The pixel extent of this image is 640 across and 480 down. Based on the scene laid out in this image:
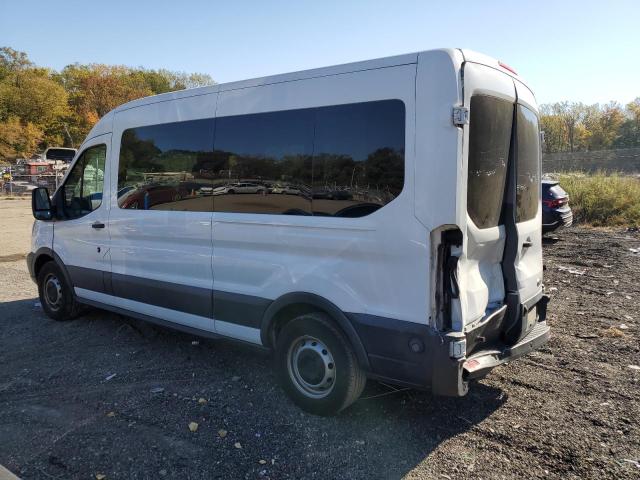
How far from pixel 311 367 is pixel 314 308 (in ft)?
1.49

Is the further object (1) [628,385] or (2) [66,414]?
(1) [628,385]

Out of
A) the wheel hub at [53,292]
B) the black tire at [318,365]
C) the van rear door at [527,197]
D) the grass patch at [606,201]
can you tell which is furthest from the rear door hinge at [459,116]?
the grass patch at [606,201]

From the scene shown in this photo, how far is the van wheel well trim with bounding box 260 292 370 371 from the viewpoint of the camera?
339cm

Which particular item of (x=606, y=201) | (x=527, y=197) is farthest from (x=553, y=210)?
(x=527, y=197)

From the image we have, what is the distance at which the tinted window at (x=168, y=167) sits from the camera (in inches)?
171

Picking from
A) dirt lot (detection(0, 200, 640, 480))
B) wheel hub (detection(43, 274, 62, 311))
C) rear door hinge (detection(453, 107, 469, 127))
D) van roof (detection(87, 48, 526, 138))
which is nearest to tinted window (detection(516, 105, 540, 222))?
van roof (detection(87, 48, 526, 138))

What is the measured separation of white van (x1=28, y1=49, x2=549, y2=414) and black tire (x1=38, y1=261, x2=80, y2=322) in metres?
1.53

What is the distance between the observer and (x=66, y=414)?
3812 mm

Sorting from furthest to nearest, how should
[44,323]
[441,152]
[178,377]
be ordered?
[44,323] < [178,377] < [441,152]

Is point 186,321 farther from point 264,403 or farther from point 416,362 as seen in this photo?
point 416,362

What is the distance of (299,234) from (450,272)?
1.16 m

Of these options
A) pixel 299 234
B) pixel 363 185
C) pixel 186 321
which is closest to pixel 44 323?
pixel 186 321

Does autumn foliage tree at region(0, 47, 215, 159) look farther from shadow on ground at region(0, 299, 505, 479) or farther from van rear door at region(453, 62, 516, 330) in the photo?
van rear door at region(453, 62, 516, 330)

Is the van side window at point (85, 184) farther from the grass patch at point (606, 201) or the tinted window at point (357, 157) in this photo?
the grass patch at point (606, 201)
